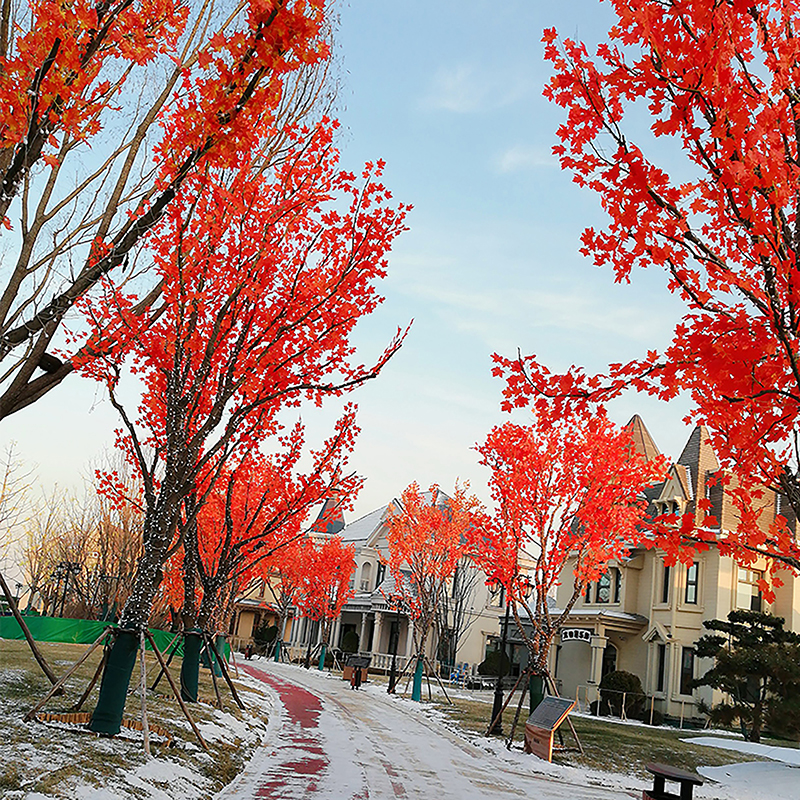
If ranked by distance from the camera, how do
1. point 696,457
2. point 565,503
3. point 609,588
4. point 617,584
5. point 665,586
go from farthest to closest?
point 609,588 → point 617,584 → point 696,457 → point 665,586 → point 565,503

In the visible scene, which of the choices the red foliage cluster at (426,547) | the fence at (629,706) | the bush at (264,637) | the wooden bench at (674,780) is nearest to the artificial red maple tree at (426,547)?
the red foliage cluster at (426,547)

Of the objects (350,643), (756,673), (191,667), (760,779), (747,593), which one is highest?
(747,593)

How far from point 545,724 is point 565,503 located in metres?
5.56

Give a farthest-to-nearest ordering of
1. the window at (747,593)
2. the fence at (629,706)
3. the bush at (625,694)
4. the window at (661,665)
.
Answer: the window at (661,665)
the window at (747,593)
the bush at (625,694)
the fence at (629,706)

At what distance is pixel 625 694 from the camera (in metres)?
27.2

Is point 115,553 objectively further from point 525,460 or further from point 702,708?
point 702,708

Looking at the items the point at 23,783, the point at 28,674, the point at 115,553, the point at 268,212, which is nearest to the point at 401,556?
the point at 115,553

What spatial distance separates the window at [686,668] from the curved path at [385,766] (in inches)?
560

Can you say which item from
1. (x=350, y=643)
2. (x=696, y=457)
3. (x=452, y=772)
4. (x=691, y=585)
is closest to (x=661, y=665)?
(x=691, y=585)

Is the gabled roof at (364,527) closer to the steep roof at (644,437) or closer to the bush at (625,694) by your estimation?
the steep roof at (644,437)

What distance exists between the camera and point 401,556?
29203 mm

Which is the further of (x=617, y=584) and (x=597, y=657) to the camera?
(x=617, y=584)

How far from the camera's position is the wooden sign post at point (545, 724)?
43.4ft

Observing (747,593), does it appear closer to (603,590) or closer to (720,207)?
(603,590)
